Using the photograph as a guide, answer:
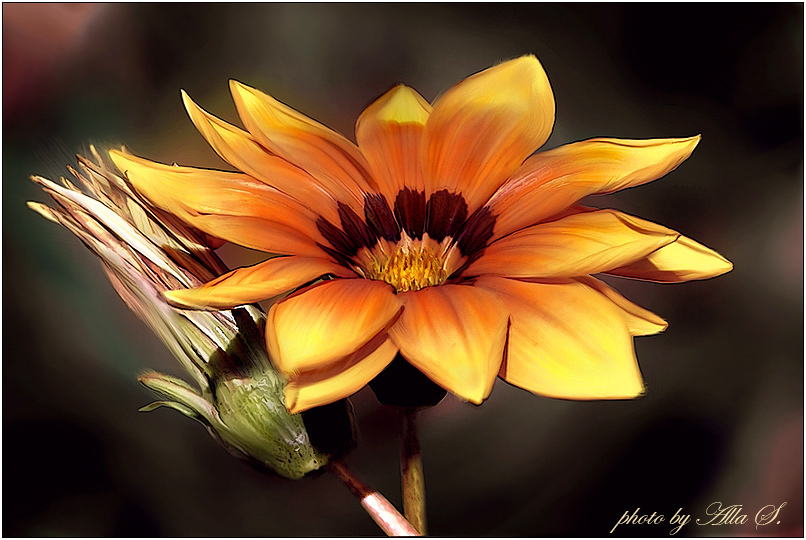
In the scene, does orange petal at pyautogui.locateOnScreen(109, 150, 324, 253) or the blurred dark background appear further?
the blurred dark background

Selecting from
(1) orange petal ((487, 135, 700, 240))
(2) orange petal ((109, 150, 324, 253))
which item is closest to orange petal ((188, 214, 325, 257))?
(2) orange petal ((109, 150, 324, 253))

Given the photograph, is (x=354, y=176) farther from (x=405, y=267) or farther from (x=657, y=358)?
(x=657, y=358)

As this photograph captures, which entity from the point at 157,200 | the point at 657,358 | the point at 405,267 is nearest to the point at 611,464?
the point at 657,358

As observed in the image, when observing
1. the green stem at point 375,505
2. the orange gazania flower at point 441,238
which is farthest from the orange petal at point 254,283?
the green stem at point 375,505

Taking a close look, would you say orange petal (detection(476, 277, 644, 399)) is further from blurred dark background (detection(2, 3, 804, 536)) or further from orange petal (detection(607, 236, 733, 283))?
blurred dark background (detection(2, 3, 804, 536))

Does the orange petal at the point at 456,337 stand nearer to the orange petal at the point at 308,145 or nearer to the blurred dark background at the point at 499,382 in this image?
the orange petal at the point at 308,145

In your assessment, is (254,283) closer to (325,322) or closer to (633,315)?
(325,322)
